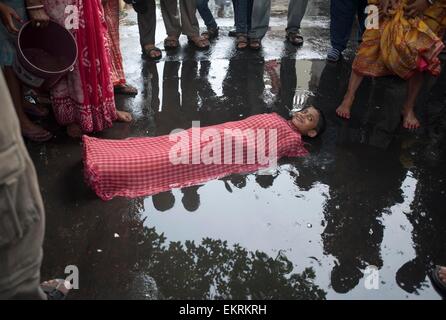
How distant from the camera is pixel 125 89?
423 cm

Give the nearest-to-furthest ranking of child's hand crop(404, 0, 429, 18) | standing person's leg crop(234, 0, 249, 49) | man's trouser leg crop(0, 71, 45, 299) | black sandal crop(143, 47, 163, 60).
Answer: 1. man's trouser leg crop(0, 71, 45, 299)
2. child's hand crop(404, 0, 429, 18)
3. black sandal crop(143, 47, 163, 60)
4. standing person's leg crop(234, 0, 249, 49)

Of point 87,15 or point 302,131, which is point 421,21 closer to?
point 302,131

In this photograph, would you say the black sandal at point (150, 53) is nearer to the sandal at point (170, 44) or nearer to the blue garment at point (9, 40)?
the sandal at point (170, 44)

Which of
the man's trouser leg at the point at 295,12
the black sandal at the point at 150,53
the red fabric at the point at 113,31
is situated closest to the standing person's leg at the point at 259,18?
the man's trouser leg at the point at 295,12

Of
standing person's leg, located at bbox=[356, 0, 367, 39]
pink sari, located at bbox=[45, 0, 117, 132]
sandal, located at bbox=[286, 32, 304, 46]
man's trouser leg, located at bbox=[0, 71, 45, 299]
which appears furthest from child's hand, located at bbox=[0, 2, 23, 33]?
sandal, located at bbox=[286, 32, 304, 46]

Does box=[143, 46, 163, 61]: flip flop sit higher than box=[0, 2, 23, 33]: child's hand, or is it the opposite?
box=[0, 2, 23, 33]: child's hand

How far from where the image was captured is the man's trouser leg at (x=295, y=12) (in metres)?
5.54

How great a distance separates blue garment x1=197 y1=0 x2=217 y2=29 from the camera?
18.5 ft

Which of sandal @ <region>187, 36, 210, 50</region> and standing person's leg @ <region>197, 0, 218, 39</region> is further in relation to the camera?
standing person's leg @ <region>197, 0, 218, 39</region>

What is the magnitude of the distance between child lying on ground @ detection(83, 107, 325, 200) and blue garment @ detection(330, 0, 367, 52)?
2343 mm

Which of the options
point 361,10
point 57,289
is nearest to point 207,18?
point 361,10

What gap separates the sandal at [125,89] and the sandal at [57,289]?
258 cm

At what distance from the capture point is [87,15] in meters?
2.98

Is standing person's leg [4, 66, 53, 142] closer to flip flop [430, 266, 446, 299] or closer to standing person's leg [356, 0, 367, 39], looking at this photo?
flip flop [430, 266, 446, 299]
